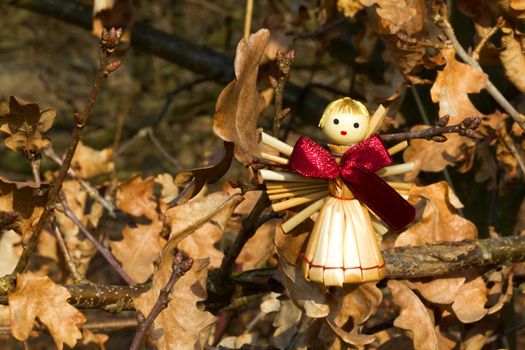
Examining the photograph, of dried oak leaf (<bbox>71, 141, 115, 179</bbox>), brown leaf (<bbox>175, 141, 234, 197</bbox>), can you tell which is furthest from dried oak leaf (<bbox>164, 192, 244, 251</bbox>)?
dried oak leaf (<bbox>71, 141, 115, 179</bbox>)

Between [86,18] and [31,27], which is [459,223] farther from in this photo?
[31,27]

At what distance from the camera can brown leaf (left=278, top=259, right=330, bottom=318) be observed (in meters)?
0.89

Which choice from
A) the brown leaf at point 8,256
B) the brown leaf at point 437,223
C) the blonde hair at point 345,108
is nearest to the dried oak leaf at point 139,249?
the brown leaf at point 8,256

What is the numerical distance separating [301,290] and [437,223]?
0.26 metres

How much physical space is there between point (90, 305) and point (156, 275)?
97 millimetres

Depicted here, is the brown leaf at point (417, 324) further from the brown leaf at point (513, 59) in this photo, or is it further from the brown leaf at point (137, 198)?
the brown leaf at point (137, 198)

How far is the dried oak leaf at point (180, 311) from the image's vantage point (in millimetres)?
900

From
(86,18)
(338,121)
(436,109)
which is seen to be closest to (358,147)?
(338,121)

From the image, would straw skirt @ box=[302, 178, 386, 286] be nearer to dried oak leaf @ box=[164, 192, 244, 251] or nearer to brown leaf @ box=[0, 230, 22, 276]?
dried oak leaf @ box=[164, 192, 244, 251]

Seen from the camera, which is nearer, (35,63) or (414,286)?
(414,286)

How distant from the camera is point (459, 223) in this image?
1063mm

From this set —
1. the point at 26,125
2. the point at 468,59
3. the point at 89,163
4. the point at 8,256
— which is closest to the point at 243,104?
the point at 26,125

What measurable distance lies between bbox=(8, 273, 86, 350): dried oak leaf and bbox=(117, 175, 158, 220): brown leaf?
400 millimetres

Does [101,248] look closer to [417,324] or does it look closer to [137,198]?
[137,198]
